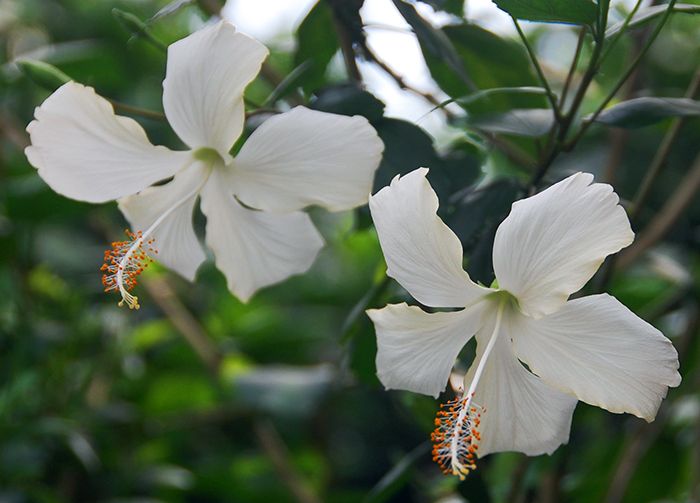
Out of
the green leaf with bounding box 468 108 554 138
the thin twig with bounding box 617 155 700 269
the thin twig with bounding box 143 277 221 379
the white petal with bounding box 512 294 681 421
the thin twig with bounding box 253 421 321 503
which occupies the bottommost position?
the thin twig with bounding box 253 421 321 503

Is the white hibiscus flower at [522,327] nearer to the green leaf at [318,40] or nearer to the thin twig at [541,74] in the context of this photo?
the thin twig at [541,74]

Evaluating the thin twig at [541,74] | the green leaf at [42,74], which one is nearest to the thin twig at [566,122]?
the thin twig at [541,74]

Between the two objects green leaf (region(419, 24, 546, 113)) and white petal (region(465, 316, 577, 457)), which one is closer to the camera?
white petal (region(465, 316, 577, 457))

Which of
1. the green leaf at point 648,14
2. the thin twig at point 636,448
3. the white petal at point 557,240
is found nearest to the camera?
the white petal at point 557,240

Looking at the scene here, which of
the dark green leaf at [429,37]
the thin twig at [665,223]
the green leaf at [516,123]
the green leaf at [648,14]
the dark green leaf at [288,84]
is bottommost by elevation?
the thin twig at [665,223]

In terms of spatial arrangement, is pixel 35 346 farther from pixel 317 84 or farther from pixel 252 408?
pixel 317 84

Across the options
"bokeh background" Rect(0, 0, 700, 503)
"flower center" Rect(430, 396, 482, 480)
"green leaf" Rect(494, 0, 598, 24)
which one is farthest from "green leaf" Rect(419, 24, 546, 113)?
"flower center" Rect(430, 396, 482, 480)

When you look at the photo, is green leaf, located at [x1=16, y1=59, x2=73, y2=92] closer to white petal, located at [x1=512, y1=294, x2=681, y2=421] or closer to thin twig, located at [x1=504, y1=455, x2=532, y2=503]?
white petal, located at [x1=512, y1=294, x2=681, y2=421]
